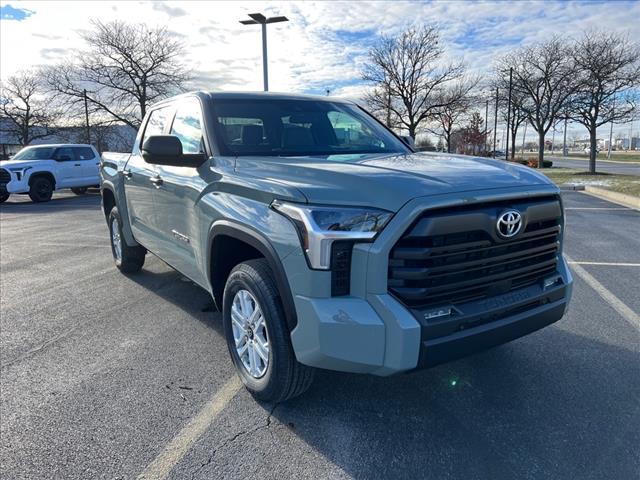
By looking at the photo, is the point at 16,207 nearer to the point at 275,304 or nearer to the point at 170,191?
the point at 170,191

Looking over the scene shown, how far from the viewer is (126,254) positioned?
5824 millimetres

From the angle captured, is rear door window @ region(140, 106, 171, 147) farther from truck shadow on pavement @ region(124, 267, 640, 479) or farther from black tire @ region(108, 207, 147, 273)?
truck shadow on pavement @ region(124, 267, 640, 479)

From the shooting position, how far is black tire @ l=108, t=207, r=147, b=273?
5758mm

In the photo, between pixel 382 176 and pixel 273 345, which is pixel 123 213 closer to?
pixel 273 345

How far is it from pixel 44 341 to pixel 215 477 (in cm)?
243

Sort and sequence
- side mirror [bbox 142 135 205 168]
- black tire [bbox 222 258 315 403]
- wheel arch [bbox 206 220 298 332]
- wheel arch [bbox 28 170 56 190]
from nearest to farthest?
1. wheel arch [bbox 206 220 298 332]
2. black tire [bbox 222 258 315 403]
3. side mirror [bbox 142 135 205 168]
4. wheel arch [bbox 28 170 56 190]

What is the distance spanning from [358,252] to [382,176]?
0.45 metres

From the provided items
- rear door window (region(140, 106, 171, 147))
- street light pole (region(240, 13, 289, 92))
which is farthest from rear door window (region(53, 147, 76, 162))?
rear door window (region(140, 106, 171, 147))

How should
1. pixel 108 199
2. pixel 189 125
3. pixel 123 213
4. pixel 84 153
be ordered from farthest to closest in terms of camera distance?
pixel 84 153 < pixel 108 199 < pixel 123 213 < pixel 189 125

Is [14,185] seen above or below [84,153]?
below

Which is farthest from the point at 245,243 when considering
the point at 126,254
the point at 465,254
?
the point at 126,254

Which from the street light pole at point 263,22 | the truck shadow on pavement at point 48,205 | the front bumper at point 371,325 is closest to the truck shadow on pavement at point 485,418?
the front bumper at point 371,325

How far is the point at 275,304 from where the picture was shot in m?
2.65

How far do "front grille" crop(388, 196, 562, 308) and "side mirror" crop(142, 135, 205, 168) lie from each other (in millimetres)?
1734
